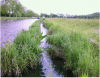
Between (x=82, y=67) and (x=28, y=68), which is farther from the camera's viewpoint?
(x=28, y=68)

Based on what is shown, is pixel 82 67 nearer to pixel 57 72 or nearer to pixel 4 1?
pixel 57 72

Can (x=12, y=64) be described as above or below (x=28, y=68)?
above

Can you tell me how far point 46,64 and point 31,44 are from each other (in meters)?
1.25

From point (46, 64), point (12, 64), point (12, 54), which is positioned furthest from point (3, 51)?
point (46, 64)

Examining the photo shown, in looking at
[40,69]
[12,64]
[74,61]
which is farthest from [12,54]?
[74,61]

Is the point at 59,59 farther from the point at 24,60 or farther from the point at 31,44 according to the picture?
the point at 24,60

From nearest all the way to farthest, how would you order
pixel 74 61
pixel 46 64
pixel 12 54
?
pixel 12 54 → pixel 74 61 → pixel 46 64

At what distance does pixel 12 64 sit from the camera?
330 cm

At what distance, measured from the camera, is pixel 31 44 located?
14.8 ft

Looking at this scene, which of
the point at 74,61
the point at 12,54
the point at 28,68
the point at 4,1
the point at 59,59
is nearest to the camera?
the point at 12,54

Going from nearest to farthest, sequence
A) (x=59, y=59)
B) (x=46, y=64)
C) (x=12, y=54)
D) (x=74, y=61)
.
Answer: (x=12, y=54) → (x=74, y=61) → (x=46, y=64) → (x=59, y=59)

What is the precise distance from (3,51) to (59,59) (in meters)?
2.89

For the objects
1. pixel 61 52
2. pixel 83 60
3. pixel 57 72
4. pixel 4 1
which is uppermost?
pixel 4 1

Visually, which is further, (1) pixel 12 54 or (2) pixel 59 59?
(2) pixel 59 59
